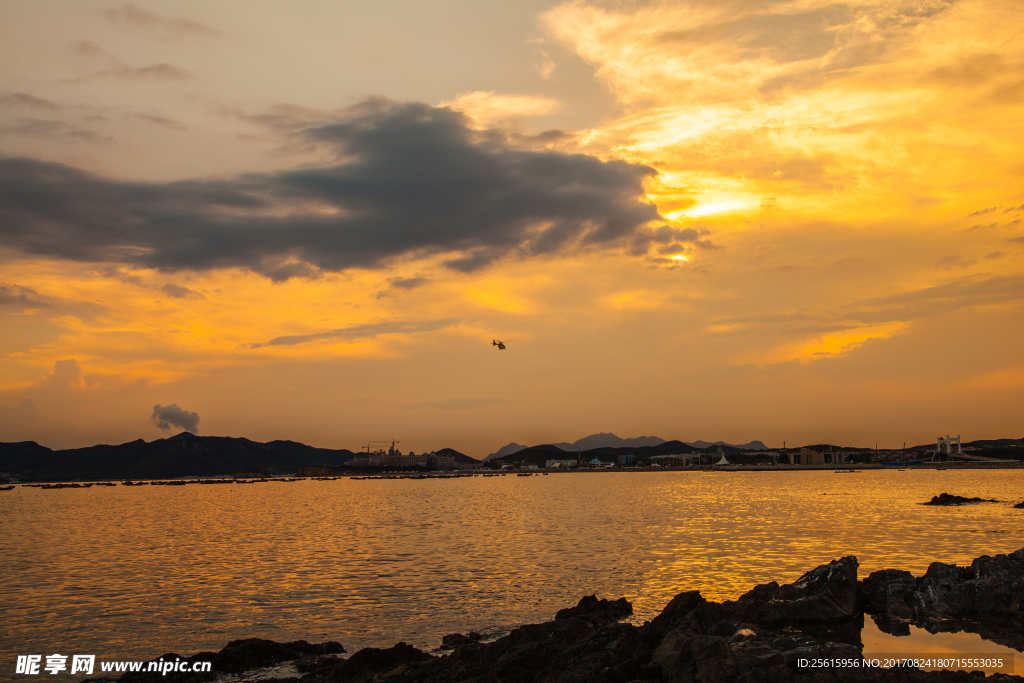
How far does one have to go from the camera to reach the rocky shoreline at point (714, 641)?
48.1 feet

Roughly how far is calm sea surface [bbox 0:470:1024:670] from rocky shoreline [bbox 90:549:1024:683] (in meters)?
3.73

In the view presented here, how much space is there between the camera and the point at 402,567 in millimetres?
38031

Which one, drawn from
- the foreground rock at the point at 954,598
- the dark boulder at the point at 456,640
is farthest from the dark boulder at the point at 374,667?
the foreground rock at the point at 954,598

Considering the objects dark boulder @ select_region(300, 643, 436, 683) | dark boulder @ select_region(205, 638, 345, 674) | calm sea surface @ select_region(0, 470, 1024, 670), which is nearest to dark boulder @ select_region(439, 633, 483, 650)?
calm sea surface @ select_region(0, 470, 1024, 670)

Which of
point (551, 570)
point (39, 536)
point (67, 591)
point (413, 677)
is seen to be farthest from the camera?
point (39, 536)

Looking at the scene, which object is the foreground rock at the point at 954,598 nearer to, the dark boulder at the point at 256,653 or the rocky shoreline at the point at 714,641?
the rocky shoreline at the point at 714,641

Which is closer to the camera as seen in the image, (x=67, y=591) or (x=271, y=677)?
(x=271, y=677)

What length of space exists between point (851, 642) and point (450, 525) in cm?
4971

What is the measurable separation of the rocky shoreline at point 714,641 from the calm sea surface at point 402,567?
3728mm

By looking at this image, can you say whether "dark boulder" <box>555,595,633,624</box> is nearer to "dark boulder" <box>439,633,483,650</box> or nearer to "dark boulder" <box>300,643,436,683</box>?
"dark boulder" <box>439,633,483,650</box>

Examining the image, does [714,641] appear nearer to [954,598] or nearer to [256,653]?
[954,598]

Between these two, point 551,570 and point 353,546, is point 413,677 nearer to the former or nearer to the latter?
point 551,570

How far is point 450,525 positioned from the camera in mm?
65625

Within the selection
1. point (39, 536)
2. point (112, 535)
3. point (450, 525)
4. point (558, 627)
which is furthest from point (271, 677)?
point (39, 536)
